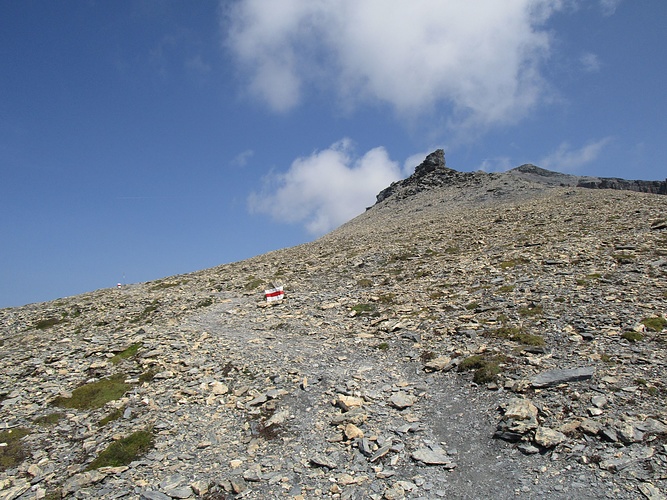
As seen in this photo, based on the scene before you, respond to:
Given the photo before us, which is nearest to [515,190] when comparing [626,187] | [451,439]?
[626,187]

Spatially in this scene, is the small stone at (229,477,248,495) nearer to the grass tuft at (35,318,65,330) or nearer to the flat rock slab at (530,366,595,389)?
the flat rock slab at (530,366,595,389)

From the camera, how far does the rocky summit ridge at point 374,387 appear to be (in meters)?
10.8

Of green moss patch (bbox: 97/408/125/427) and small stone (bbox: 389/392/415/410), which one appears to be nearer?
small stone (bbox: 389/392/415/410)

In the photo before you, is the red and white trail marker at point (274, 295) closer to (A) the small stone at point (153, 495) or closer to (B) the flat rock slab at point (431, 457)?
(A) the small stone at point (153, 495)

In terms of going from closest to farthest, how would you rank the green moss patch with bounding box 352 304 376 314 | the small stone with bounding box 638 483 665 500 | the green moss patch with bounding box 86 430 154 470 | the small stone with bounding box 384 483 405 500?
1. the small stone with bounding box 638 483 665 500
2. the small stone with bounding box 384 483 405 500
3. the green moss patch with bounding box 86 430 154 470
4. the green moss patch with bounding box 352 304 376 314

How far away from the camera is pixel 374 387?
15.6 metres

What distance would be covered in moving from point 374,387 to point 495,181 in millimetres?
74553

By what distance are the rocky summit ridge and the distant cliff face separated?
50.4 metres

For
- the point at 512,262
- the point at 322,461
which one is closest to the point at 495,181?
the point at 512,262

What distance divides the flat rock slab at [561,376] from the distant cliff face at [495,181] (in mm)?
62028

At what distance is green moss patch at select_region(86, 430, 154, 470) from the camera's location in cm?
1238

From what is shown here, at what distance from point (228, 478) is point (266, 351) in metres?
9.20

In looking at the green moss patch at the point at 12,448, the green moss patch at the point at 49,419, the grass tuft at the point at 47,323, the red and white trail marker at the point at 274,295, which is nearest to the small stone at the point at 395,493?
the green moss patch at the point at 12,448

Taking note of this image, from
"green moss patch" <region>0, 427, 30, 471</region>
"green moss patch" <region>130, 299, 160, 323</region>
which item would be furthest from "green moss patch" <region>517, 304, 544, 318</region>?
"green moss patch" <region>130, 299, 160, 323</region>
